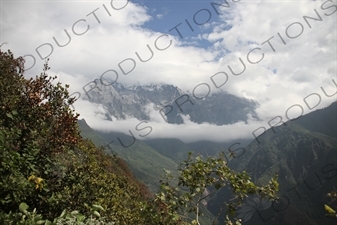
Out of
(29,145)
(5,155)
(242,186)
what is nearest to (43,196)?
(29,145)

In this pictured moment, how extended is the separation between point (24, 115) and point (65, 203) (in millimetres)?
3384

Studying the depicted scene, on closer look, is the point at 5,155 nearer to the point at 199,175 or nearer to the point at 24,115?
the point at 24,115

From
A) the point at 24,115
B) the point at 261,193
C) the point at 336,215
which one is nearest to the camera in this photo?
the point at 336,215

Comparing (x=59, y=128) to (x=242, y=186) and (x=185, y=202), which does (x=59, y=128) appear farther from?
(x=242, y=186)

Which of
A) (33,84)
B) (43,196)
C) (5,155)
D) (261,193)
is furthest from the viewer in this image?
(33,84)

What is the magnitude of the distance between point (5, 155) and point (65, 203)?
2785mm

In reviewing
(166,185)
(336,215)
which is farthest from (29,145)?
(336,215)

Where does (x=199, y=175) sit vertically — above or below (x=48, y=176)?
below

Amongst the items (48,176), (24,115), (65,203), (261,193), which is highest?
(24,115)

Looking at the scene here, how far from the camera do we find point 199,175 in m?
9.02

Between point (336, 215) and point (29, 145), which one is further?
point (29, 145)

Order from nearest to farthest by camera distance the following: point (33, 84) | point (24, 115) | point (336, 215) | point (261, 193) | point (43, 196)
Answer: point (336, 215) → point (261, 193) → point (43, 196) → point (24, 115) → point (33, 84)

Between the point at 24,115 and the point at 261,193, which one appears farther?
the point at 24,115

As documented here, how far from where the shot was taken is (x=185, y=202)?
8.85 meters
